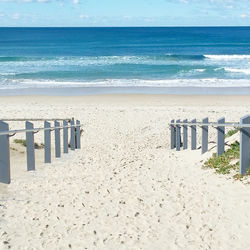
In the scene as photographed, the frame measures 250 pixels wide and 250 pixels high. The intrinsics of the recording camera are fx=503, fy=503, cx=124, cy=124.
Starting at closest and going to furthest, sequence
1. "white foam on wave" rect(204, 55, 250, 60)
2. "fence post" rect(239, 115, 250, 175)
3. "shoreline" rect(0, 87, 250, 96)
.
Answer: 1. "fence post" rect(239, 115, 250, 175)
2. "shoreline" rect(0, 87, 250, 96)
3. "white foam on wave" rect(204, 55, 250, 60)

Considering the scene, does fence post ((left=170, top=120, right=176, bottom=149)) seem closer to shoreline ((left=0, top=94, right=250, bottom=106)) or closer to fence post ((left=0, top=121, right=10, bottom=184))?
fence post ((left=0, top=121, right=10, bottom=184))

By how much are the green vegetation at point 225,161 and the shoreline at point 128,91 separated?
70.3 feet

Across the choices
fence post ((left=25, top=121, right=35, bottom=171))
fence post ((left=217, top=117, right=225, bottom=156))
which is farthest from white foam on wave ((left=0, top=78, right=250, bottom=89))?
fence post ((left=25, top=121, right=35, bottom=171))

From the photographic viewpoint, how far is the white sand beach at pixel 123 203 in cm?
587

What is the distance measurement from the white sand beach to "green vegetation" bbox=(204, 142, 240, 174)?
0.65 ft

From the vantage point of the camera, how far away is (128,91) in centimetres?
3244

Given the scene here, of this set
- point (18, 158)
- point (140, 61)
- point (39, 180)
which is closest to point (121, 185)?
point (39, 180)

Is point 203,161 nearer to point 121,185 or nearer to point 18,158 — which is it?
point 121,185

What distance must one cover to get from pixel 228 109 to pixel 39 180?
649 inches

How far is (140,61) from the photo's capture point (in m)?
53.7

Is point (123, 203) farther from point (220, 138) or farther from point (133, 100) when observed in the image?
point (133, 100)

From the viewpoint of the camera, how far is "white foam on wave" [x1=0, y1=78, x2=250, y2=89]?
35.6 meters

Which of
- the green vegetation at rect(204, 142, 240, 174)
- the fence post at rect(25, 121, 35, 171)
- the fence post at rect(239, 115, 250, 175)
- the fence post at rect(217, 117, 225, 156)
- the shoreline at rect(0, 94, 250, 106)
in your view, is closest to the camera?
the fence post at rect(239, 115, 250, 175)

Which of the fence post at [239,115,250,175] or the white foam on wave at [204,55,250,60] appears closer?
the fence post at [239,115,250,175]
